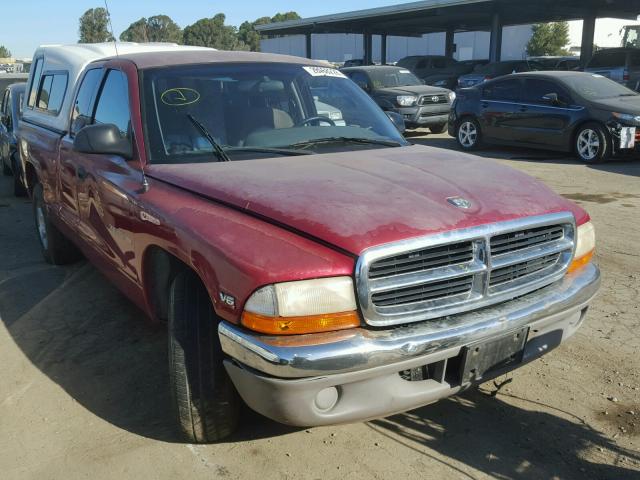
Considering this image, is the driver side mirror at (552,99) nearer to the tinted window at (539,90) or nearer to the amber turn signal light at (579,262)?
the tinted window at (539,90)

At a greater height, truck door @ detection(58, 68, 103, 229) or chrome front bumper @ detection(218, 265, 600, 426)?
truck door @ detection(58, 68, 103, 229)

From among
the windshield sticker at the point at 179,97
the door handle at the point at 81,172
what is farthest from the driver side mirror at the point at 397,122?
the door handle at the point at 81,172

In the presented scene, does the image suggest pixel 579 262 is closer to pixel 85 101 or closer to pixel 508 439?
pixel 508 439

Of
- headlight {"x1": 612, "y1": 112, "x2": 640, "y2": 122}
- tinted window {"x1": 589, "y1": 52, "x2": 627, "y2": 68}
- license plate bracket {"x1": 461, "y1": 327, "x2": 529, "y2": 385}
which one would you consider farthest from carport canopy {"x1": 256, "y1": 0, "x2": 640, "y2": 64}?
license plate bracket {"x1": 461, "y1": 327, "x2": 529, "y2": 385}

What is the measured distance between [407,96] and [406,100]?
10 cm

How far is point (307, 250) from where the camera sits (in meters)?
2.60

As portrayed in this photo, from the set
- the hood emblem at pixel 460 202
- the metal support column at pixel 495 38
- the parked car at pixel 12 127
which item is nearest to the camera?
the hood emblem at pixel 460 202

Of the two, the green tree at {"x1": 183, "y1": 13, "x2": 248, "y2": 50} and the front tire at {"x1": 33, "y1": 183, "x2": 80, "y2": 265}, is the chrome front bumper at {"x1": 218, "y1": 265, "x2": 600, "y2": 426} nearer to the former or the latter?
the front tire at {"x1": 33, "y1": 183, "x2": 80, "y2": 265}

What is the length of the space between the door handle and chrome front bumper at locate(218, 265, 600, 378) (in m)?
2.25

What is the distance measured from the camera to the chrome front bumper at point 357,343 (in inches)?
97.3

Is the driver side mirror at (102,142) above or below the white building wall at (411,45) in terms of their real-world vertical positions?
above

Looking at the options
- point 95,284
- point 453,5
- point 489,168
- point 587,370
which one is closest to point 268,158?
point 489,168

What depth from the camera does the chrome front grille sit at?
8.52 feet

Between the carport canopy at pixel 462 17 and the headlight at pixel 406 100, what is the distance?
13.8 metres
